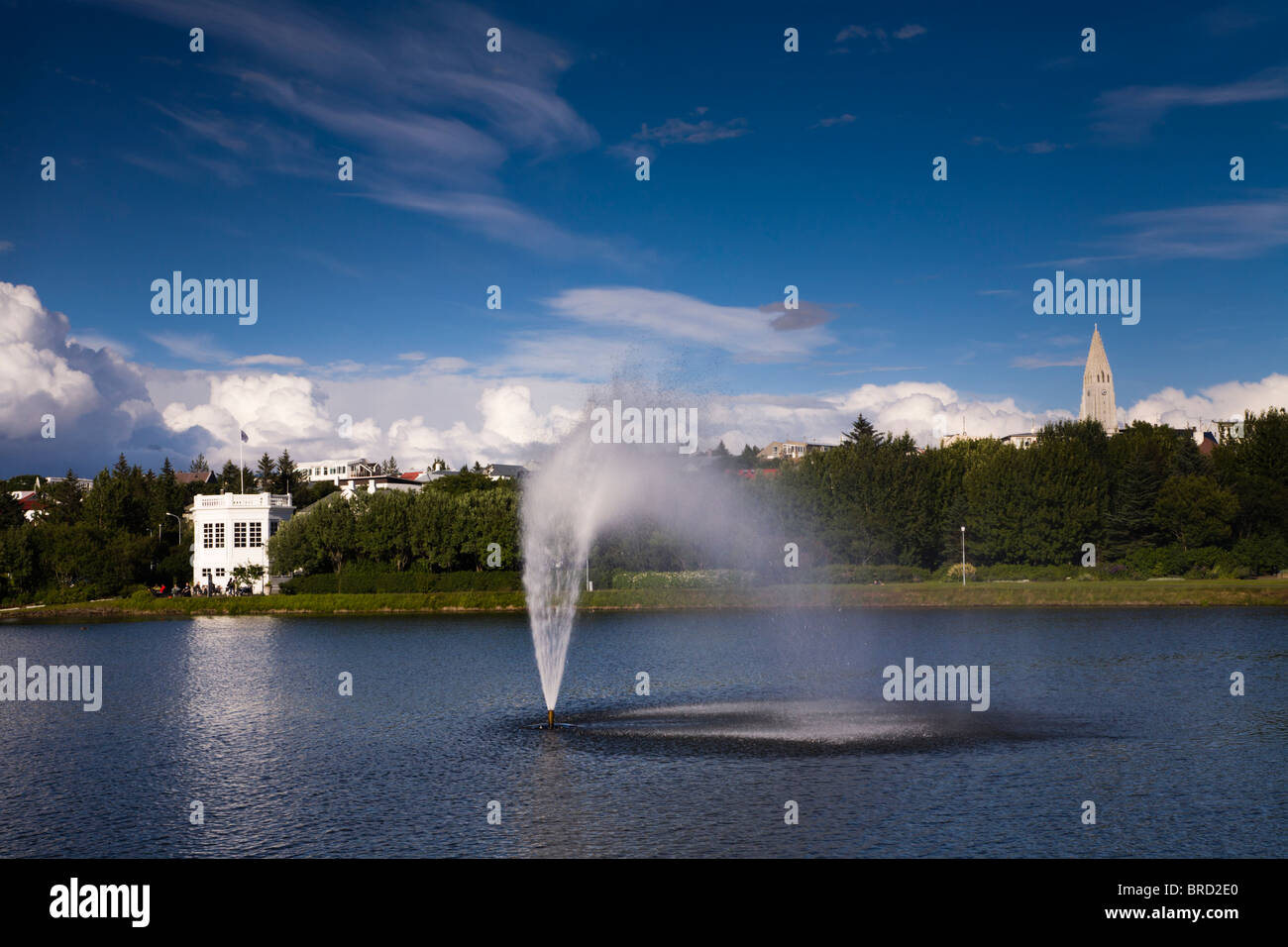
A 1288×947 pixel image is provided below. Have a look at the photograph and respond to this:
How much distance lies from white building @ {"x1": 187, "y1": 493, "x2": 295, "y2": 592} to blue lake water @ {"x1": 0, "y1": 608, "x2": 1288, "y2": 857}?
6101 cm

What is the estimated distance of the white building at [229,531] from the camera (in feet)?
387

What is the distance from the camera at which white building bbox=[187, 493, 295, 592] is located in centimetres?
11788

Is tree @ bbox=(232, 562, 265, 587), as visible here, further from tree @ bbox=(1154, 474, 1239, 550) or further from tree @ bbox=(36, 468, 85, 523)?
tree @ bbox=(1154, 474, 1239, 550)

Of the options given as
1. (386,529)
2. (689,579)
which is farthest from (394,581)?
(689,579)

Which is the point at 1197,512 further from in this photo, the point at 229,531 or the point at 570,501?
the point at 229,531

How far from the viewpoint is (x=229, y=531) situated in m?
118

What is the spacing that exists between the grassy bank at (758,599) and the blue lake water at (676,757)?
2793 centimetres

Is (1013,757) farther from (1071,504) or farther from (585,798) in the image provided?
(1071,504)

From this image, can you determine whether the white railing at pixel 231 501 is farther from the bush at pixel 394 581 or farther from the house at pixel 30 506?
the house at pixel 30 506

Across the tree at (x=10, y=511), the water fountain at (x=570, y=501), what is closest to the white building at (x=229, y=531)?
the tree at (x=10, y=511)

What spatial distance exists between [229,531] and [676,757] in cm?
9891

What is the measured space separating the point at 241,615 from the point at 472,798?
7968cm

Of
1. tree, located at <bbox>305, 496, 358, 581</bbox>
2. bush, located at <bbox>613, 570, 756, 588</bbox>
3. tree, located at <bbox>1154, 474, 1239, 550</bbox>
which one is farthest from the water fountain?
tree, located at <bbox>1154, 474, 1239, 550</bbox>

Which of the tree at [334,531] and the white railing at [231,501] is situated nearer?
the tree at [334,531]
